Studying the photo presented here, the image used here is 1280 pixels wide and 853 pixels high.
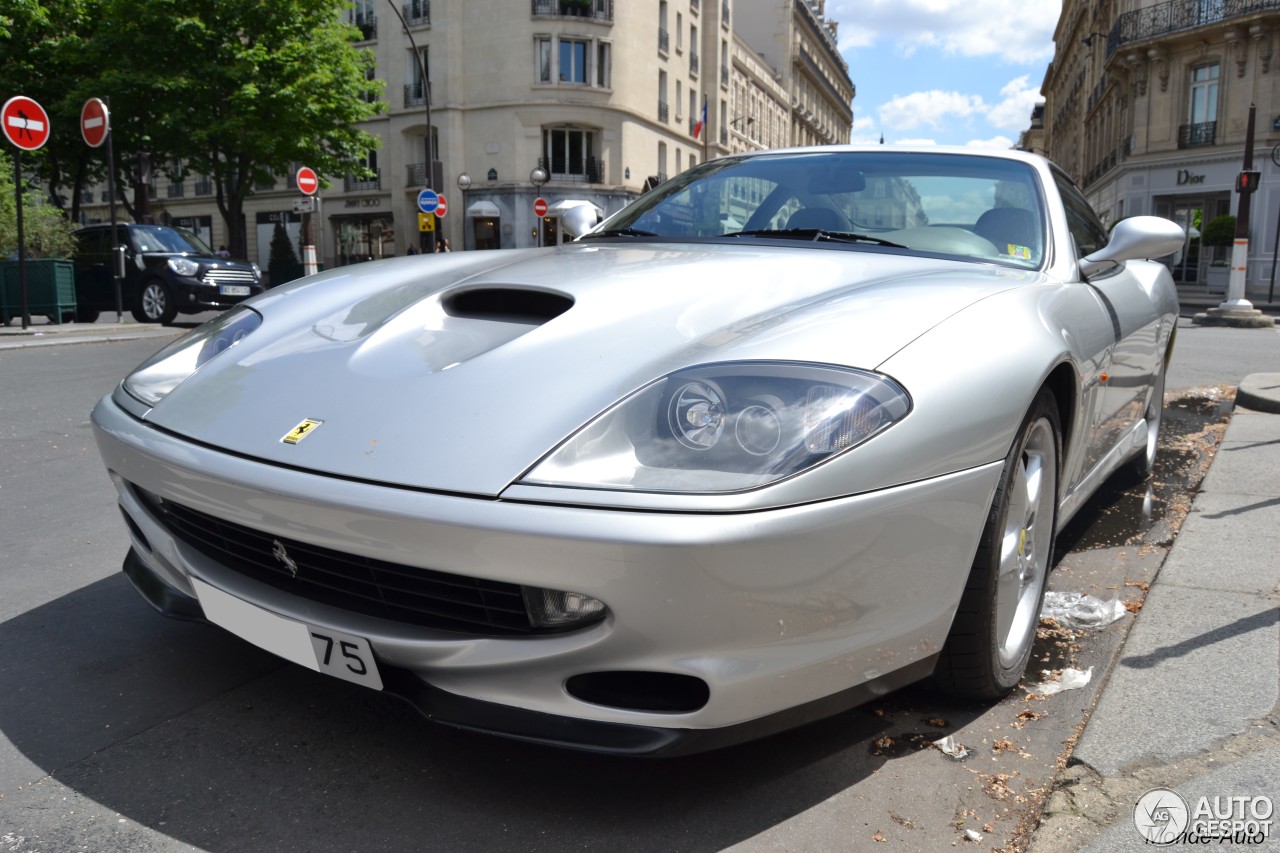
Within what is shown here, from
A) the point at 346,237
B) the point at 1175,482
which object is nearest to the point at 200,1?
the point at 346,237

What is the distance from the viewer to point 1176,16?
3272 centimetres

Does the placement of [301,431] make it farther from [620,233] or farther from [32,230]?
[32,230]

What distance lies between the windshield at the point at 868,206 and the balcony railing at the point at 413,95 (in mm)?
38077

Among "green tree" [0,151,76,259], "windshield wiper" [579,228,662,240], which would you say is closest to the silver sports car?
"windshield wiper" [579,228,662,240]

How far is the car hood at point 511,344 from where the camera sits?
72.7 inches

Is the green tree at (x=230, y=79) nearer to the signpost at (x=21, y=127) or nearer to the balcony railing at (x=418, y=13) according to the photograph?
the balcony railing at (x=418, y=13)

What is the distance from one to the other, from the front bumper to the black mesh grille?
26 millimetres

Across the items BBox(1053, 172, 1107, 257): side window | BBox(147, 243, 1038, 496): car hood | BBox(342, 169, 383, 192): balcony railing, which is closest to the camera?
BBox(147, 243, 1038, 496): car hood

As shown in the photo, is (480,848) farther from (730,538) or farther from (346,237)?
(346,237)

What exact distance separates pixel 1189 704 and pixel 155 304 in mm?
15012

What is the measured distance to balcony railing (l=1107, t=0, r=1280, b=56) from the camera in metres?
30.6

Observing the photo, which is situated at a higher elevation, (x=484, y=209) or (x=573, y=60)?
(x=573, y=60)

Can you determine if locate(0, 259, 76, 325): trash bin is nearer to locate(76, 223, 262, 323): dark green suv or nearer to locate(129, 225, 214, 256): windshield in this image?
locate(76, 223, 262, 323): dark green suv

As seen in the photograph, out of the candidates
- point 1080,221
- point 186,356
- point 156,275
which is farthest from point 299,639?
point 156,275
